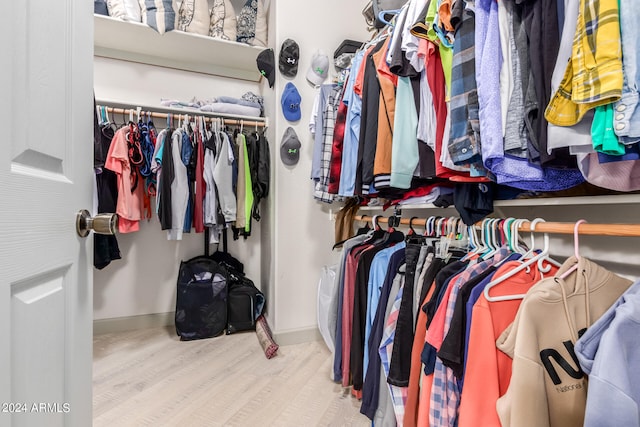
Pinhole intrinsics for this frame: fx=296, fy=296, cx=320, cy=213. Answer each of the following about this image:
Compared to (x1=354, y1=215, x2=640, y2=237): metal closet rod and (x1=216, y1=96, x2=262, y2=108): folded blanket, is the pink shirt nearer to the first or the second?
(x1=216, y1=96, x2=262, y2=108): folded blanket

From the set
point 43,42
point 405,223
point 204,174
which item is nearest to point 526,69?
point 405,223

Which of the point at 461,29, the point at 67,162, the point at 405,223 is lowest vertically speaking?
the point at 405,223

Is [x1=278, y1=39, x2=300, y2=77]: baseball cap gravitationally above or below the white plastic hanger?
above

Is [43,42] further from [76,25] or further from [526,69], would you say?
[526,69]

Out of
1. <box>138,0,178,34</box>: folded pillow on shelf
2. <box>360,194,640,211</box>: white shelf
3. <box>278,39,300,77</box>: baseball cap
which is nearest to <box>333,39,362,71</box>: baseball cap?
<box>278,39,300,77</box>: baseball cap

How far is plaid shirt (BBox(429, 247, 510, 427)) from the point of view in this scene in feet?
2.79

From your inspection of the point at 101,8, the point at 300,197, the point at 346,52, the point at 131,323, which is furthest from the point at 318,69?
the point at 131,323

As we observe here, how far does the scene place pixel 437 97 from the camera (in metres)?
1.00

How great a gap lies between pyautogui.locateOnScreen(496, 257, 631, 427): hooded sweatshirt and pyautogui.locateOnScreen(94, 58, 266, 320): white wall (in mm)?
1939

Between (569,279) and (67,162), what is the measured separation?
3.67 ft

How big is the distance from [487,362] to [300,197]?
1.52m

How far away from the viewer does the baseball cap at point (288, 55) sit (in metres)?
1.93

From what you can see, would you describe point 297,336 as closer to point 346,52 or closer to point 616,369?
point 616,369

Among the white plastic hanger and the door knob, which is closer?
the door knob
